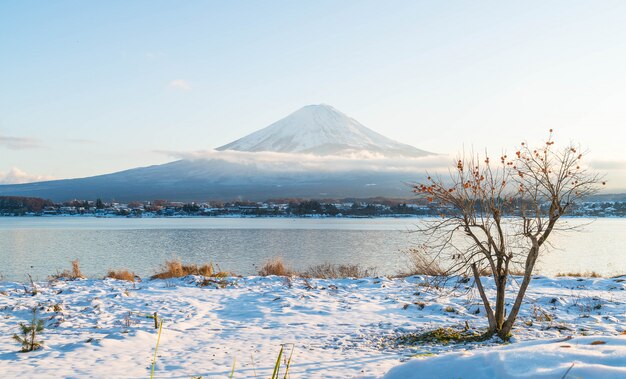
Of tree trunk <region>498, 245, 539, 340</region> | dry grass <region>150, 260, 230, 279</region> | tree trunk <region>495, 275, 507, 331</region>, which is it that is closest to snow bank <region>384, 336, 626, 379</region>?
tree trunk <region>498, 245, 539, 340</region>

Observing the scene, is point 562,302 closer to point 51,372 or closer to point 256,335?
point 256,335

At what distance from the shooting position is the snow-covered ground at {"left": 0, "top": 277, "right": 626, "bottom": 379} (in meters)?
3.03

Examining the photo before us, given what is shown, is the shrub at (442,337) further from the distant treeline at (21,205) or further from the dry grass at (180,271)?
the distant treeline at (21,205)

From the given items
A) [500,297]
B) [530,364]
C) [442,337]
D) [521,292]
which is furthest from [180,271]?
[530,364]

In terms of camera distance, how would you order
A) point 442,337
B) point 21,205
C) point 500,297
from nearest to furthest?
point 500,297, point 442,337, point 21,205

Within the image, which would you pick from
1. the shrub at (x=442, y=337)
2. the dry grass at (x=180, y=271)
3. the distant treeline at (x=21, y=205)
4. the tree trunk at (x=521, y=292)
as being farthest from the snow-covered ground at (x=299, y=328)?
the distant treeline at (x=21, y=205)

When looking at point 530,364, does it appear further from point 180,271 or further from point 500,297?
point 180,271

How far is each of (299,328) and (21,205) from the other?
459 ft

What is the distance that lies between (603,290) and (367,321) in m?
7.54

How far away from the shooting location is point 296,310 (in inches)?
440

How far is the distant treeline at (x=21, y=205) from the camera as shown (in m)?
124

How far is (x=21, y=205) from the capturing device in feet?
424

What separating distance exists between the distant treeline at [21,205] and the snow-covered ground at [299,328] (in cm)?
12548

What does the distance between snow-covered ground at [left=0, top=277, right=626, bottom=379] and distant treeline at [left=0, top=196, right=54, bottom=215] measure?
12548cm
